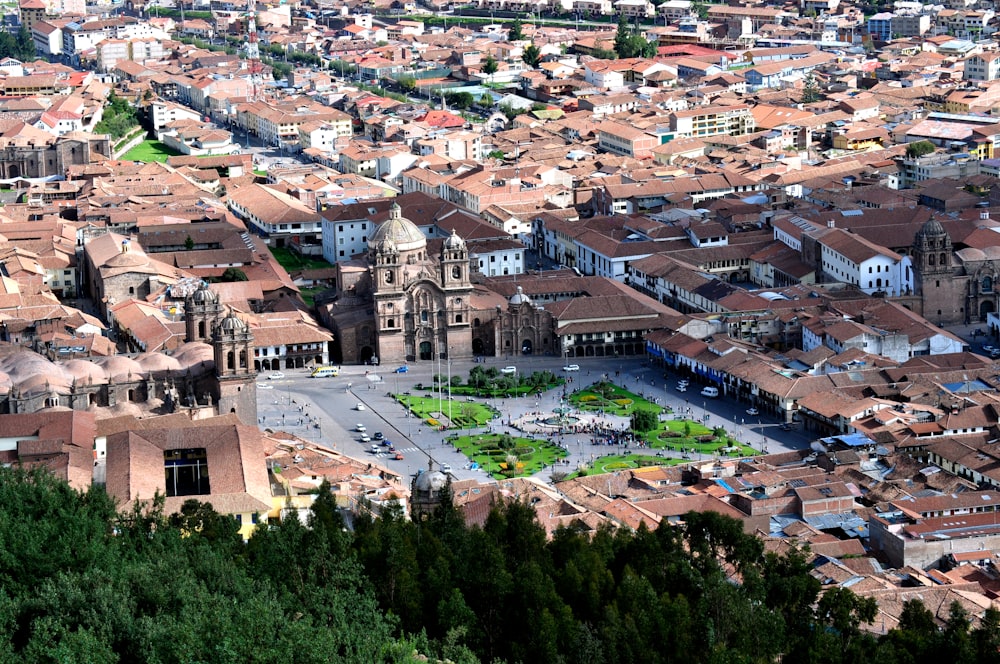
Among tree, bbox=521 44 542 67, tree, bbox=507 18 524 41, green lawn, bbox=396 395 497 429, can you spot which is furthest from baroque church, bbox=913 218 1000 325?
tree, bbox=507 18 524 41

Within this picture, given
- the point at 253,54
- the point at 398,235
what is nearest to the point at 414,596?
the point at 398,235

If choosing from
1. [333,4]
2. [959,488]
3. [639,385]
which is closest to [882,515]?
[959,488]

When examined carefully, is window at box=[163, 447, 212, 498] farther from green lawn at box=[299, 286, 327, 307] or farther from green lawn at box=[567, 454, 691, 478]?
green lawn at box=[299, 286, 327, 307]

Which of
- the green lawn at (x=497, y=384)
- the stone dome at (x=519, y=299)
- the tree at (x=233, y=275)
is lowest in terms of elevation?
the green lawn at (x=497, y=384)

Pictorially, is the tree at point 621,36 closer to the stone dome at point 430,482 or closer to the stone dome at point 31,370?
the stone dome at point 31,370

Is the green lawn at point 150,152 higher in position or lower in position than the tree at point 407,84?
lower

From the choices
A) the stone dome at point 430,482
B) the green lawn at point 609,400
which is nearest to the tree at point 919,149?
the green lawn at point 609,400

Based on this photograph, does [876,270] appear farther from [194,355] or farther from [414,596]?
[414,596]
